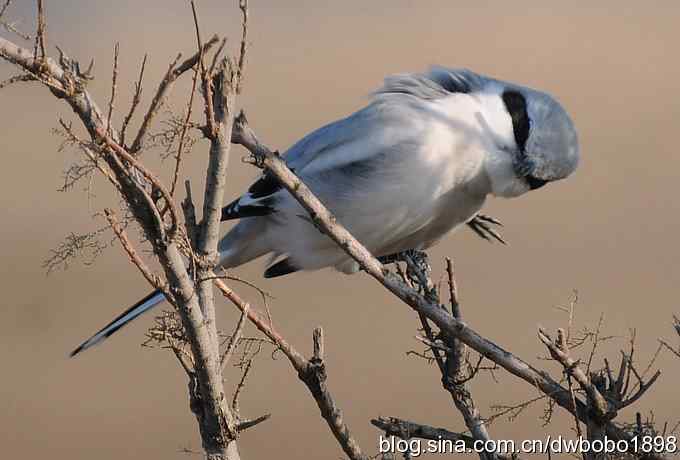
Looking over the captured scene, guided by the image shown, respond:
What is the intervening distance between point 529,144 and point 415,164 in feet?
0.85

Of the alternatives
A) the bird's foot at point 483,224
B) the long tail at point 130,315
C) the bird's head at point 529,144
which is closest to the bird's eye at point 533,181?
the bird's head at point 529,144

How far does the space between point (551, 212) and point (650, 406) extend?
77.0 inches

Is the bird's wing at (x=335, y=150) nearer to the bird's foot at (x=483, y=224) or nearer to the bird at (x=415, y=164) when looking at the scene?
the bird at (x=415, y=164)

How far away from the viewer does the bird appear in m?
2.69

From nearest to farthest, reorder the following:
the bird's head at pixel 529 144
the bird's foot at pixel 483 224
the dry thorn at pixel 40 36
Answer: the dry thorn at pixel 40 36
the bird's head at pixel 529 144
the bird's foot at pixel 483 224

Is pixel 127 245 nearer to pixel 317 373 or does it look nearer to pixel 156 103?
pixel 156 103

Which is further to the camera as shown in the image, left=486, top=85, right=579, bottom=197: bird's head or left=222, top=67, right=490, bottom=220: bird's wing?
left=222, top=67, right=490, bottom=220: bird's wing

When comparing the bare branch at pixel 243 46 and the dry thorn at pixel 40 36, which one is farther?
the bare branch at pixel 243 46

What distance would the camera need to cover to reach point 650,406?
4.84 metres

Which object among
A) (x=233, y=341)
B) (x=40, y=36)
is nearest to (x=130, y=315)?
(x=233, y=341)

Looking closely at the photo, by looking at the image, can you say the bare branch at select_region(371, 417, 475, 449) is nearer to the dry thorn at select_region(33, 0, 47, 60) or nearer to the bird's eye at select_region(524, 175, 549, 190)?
the dry thorn at select_region(33, 0, 47, 60)

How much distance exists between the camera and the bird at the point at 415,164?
8.83 feet

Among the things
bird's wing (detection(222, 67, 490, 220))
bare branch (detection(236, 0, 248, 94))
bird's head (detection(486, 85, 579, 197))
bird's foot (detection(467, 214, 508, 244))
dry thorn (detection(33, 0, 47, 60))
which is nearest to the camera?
dry thorn (detection(33, 0, 47, 60))

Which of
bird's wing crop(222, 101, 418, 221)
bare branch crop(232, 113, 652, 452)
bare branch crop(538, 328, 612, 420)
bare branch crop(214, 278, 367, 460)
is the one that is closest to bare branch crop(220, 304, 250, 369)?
bare branch crop(214, 278, 367, 460)
